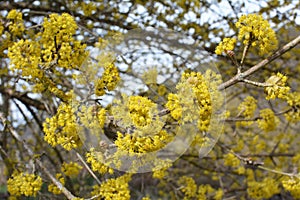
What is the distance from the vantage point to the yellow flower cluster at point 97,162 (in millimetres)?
1931

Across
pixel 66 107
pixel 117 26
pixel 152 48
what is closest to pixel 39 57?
pixel 66 107

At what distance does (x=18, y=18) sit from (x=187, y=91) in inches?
45.5

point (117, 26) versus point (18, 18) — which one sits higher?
point (117, 26)

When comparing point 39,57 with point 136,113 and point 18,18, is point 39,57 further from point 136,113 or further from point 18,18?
point 136,113

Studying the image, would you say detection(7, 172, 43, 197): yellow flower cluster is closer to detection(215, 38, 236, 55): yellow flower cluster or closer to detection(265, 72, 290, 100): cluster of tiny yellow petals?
detection(215, 38, 236, 55): yellow flower cluster

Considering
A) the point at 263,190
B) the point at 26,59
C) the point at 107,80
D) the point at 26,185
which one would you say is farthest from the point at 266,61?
the point at 263,190

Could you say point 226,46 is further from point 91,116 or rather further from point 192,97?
point 91,116

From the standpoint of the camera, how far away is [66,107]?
80.0 inches

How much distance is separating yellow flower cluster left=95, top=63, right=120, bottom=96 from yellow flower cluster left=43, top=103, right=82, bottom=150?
0.15m

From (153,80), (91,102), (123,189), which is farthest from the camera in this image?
(153,80)

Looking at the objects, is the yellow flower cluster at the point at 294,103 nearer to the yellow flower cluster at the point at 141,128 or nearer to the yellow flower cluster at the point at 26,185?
the yellow flower cluster at the point at 141,128

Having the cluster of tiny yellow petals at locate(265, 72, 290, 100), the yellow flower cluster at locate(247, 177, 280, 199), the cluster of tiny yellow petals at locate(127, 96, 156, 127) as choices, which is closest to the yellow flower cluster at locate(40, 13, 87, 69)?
the cluster of tiny yellow petals at locate(127, 96, 156, 127)

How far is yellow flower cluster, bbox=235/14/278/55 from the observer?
6.05 feet

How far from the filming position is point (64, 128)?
6.56ft
